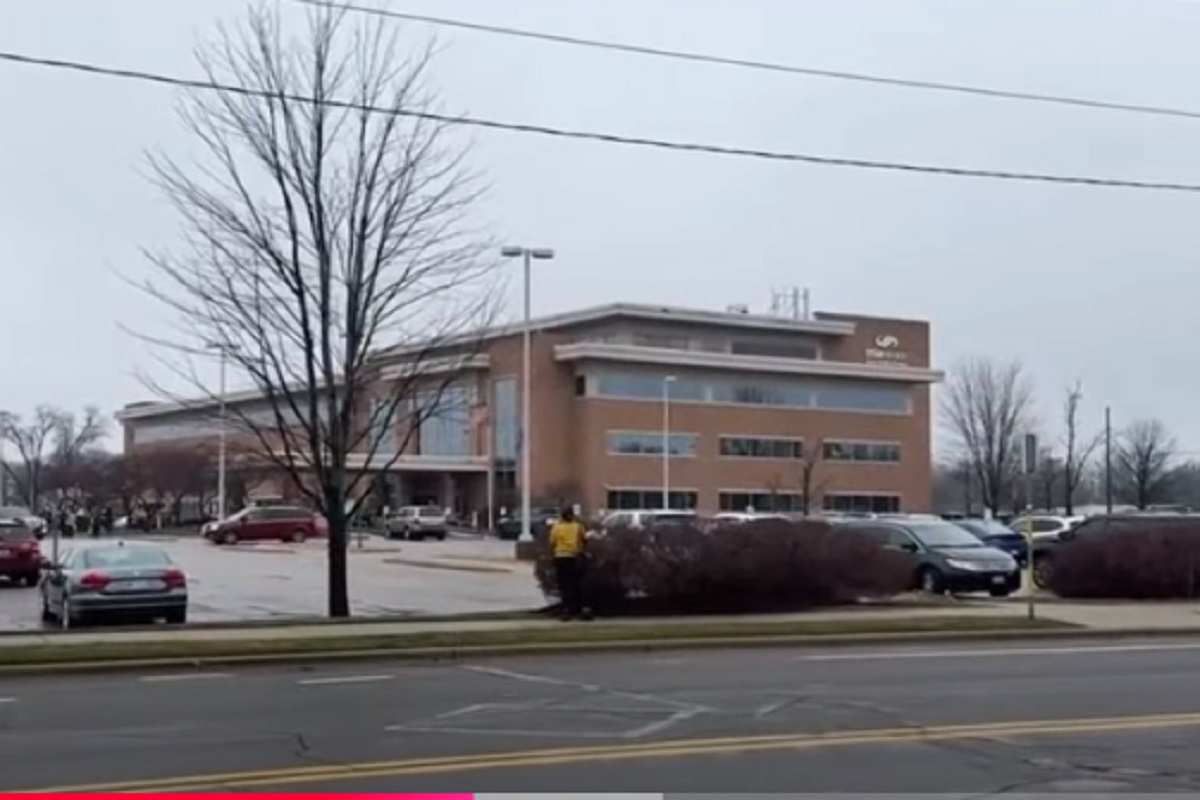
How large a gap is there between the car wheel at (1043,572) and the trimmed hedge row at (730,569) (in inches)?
179

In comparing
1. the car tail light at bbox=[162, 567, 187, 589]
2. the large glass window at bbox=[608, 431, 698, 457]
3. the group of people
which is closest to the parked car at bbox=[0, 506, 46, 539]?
the group of people

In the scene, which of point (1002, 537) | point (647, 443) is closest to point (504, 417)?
point (647, 443)

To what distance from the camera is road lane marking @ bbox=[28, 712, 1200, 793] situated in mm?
9602

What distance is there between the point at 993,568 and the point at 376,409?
38.1ft

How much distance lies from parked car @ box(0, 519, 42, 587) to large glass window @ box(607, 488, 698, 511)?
2704 inches

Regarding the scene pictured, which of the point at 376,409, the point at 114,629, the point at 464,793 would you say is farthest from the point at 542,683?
the point at 376,409

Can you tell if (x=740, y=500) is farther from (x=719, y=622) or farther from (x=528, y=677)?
(x=528, y=677)

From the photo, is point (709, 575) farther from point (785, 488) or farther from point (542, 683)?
point (785, 488)

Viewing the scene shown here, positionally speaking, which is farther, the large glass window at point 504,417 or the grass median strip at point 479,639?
the large glass window at point 504,417

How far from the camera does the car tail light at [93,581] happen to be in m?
24.0

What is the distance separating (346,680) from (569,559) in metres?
8.03

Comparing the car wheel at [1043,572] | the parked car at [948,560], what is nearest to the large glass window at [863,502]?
the car wheel at [1043,572]

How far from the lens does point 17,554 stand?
35.9 meters

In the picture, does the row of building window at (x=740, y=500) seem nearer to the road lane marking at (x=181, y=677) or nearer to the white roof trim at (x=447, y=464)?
the white roof trim at (x=447, y=464)
